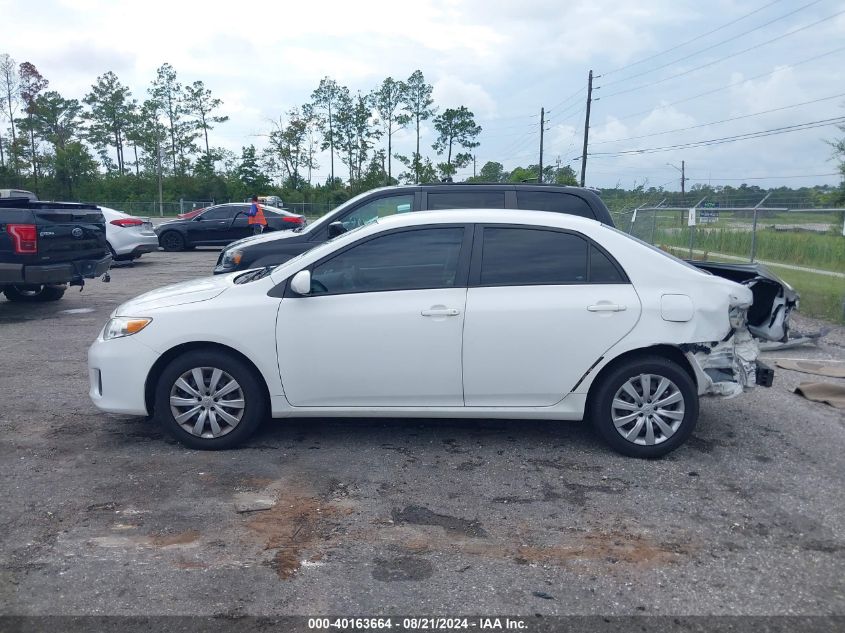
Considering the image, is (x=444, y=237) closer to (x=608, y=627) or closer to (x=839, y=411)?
(x=608, y=627)

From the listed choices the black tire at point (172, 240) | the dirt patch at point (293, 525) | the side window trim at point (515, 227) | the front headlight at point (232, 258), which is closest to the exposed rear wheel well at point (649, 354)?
the side window trim at point (515, 227)

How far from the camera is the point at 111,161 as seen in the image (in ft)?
237

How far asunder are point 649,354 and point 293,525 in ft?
8.60

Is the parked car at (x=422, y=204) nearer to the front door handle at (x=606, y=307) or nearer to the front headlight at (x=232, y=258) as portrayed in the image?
the front headlight at (x=232, y=258)

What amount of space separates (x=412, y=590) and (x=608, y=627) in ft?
2.90

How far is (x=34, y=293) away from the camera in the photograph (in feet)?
40.3

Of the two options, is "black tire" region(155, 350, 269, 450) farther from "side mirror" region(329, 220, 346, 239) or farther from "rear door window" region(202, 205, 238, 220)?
"rear door window" region(202, 205, 238, 220)

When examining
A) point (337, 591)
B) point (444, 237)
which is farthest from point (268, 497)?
point (444, 237)

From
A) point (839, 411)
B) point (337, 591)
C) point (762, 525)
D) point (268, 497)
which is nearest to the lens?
point (337, 591)

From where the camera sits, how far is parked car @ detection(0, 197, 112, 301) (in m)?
9.78

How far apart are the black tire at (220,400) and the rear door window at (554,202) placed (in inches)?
173

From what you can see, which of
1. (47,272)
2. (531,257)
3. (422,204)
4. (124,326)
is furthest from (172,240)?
(531,257)

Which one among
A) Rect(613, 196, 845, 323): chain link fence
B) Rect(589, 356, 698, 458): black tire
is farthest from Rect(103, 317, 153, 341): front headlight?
Rect(613, 196, 845, 323): chain link fence

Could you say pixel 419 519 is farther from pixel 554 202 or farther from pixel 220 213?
pixel 220 213
